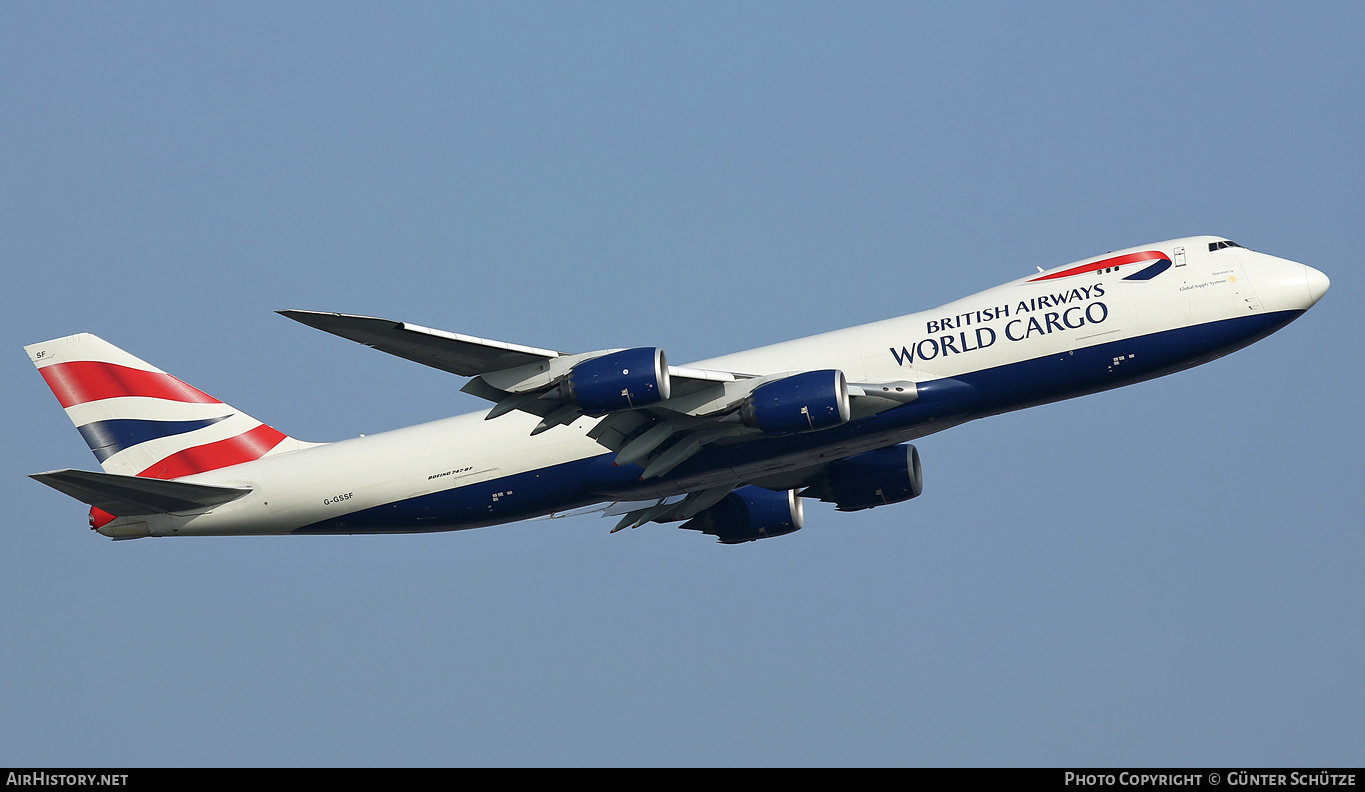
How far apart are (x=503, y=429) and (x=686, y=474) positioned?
18.9 feet

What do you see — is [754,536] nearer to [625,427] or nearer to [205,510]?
[625,427]

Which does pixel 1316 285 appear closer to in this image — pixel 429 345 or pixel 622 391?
pixel 622 391

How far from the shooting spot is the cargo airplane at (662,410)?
34375 mm

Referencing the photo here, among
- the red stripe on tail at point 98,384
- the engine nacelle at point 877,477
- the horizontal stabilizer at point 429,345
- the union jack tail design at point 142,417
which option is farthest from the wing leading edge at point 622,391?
the red stripe on tail at point 98,384

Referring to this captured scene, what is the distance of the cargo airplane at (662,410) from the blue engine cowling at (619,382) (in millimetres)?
49

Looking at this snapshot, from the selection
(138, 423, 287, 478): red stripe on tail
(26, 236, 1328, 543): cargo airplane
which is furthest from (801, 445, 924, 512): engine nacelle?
(138, 423, 287, 478): red stripe on tail

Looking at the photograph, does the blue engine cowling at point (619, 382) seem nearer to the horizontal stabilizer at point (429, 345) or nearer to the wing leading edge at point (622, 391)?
the wing leading edge at point (622, 391)

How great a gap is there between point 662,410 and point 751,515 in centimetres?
1006

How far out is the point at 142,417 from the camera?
43.3 metres

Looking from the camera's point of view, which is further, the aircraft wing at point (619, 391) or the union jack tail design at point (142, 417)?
the union jack tail design at point (142, 417)
